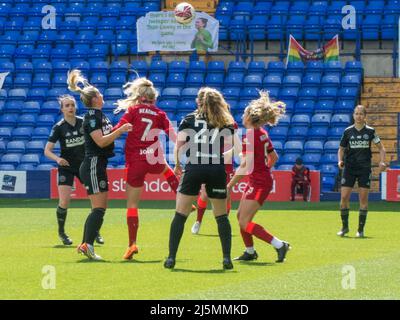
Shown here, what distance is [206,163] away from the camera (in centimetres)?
1265

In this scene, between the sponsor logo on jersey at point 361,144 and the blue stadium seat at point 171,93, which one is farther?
the blue stadium seat at point 171,93

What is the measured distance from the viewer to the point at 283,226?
1986cm

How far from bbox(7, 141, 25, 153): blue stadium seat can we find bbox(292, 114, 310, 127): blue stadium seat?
8.60 meters

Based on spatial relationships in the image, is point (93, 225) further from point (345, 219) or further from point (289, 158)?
point (289, 158)

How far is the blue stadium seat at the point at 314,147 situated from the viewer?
30734mm

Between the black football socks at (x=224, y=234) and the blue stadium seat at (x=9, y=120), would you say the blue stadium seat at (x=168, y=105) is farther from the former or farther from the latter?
the black football socks at (x=224, y=234)

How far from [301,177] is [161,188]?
13.0 ft

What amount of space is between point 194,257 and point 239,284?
2965mm

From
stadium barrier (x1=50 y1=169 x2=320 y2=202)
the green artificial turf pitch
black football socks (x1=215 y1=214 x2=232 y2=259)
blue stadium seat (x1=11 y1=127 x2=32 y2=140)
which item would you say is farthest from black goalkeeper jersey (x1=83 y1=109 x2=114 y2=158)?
blue stadium seat (x1=11 y1=127 x2=32 y2=140)

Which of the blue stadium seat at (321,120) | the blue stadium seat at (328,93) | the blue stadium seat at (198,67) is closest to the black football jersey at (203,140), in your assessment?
the blue stadium seat at (321,120)

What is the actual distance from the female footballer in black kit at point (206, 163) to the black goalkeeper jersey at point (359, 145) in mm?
5994

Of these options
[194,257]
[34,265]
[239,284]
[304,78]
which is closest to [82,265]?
[34,265]

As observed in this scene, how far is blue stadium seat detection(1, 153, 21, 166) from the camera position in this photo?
3266 centimetres

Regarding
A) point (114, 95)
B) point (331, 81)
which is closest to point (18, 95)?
point (114, 95)
